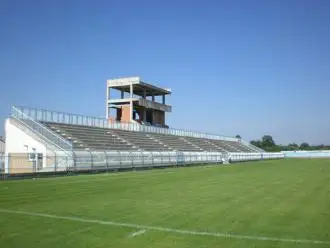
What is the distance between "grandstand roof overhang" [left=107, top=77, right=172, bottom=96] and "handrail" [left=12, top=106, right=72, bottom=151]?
30.3 m

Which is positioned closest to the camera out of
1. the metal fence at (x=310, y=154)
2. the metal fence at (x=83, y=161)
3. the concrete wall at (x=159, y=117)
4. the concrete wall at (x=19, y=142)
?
the metal fence at (x=83, y=161)

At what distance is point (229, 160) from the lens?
2378 inches

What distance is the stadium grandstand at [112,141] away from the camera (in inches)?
1243

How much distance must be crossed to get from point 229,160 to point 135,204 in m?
49.3

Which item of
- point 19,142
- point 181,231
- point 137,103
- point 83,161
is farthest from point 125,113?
point 181,231

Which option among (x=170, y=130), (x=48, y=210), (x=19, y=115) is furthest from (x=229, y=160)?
(x=48, y=210)

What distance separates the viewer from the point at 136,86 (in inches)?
2697

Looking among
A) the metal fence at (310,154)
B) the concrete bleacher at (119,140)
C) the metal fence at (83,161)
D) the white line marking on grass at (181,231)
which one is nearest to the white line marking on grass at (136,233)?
the white line marking on grass at (181,231)

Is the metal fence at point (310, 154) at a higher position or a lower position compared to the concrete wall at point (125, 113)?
lower

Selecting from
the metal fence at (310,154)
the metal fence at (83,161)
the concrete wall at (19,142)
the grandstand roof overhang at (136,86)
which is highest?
the grandstand roof overhang at (136,86)

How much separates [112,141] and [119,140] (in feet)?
6.93

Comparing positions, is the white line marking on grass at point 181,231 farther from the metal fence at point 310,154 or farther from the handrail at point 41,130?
the metal fence at point 310,154

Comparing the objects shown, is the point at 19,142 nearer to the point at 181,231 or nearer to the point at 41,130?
the point at 41,130

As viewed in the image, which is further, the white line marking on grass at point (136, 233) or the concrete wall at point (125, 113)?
the concrete wall at point (125, 113)
